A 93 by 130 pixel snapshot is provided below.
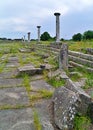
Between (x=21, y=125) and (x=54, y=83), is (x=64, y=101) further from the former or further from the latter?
(x=54, y=83)

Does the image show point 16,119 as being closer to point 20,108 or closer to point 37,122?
point 37,122

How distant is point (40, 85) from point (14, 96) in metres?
1.00

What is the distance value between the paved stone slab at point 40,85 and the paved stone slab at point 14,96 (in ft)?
1.00

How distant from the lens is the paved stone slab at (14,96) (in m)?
4.28

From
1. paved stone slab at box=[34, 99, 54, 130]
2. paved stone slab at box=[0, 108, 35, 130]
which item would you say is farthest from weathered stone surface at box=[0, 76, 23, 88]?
Result: paved stone slab at box=[0, 108, 35, 130]

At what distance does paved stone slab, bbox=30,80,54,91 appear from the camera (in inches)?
207

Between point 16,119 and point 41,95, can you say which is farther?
point 41,95

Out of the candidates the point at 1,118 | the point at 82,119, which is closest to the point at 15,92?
the point at 1,118

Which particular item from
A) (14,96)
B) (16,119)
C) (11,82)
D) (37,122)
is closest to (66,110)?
(37,122)

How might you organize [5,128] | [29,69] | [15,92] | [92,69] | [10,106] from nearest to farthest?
[5,128] → [10,106] → [15,92] → [92,69] → [29,69]

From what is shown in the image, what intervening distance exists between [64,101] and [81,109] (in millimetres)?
253

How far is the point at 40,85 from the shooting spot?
556 cm

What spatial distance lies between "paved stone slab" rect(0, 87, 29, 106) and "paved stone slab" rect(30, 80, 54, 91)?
31 cm

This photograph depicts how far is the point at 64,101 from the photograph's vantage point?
11.0 feet
